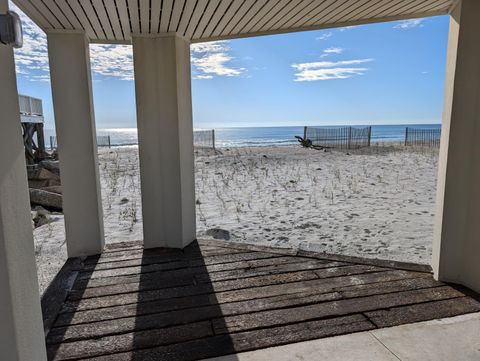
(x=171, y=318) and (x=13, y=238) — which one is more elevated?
(x=13, y=238)

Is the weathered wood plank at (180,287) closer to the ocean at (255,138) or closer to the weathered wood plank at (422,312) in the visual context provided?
the weathered wood plank at (422,312)

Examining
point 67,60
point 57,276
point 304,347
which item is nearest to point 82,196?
point 57,276

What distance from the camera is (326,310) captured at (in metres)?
2.43

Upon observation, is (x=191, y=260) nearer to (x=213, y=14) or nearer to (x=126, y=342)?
(x=126, y=342)

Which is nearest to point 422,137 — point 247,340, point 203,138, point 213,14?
point 203,138

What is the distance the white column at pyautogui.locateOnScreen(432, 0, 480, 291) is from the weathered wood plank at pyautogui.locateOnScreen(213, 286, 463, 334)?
0.94ft

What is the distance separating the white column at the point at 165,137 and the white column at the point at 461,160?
98.2 inches

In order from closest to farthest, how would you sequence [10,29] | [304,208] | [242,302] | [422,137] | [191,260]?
[10,29] < [242,302] < [191,260] < [304,208] < [422,137]

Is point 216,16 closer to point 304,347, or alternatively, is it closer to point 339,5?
point 339,5

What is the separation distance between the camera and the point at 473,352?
1.96 m

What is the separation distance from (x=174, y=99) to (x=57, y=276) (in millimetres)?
2049

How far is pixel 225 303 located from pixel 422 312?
1.43 metres

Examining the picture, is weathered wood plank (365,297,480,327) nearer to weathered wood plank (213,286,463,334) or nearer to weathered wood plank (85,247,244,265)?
weathered wood plank (213,286,463,334)

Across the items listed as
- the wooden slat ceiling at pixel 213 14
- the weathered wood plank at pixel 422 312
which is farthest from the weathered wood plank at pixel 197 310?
the wooden slat ceiling at pixel 213 14
